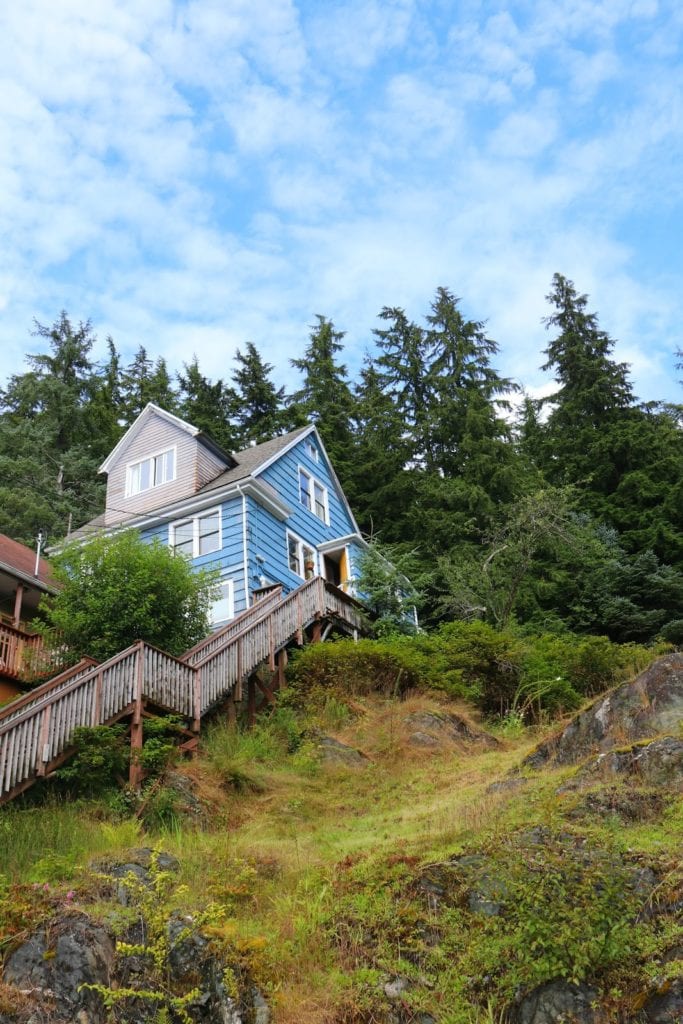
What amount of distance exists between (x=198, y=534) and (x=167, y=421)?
4.78 m

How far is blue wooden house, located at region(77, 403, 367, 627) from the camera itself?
2438 cm

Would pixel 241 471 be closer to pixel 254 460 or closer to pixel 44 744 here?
pixel 254 460

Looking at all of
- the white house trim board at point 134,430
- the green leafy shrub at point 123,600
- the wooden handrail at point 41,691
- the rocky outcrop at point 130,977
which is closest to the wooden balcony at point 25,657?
the green leafy shrub at point 123,600

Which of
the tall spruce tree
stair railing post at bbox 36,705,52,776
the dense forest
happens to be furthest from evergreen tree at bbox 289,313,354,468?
stair railing post at bbox 36,705,52,776

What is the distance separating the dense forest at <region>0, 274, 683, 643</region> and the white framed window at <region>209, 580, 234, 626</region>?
17.9ft

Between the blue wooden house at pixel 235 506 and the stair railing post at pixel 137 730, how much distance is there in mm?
8864

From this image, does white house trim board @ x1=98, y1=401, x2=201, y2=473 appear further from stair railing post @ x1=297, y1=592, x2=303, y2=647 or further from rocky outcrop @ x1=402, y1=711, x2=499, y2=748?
rocky outcrop @ x1=402, y1=711, x2=499, y2=748

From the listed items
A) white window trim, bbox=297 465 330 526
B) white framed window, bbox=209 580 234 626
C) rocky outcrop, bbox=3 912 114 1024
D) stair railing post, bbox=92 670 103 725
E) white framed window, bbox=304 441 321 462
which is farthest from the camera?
white framed window, bbox=304 441 321 462

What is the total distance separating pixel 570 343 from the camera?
135 feet

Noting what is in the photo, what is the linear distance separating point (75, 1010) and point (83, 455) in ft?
110

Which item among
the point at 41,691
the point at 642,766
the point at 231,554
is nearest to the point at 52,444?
the point at 231,554

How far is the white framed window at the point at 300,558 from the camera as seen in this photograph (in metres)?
26.4

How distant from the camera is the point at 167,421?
92.9ft

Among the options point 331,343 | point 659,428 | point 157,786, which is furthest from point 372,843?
point 331,343
